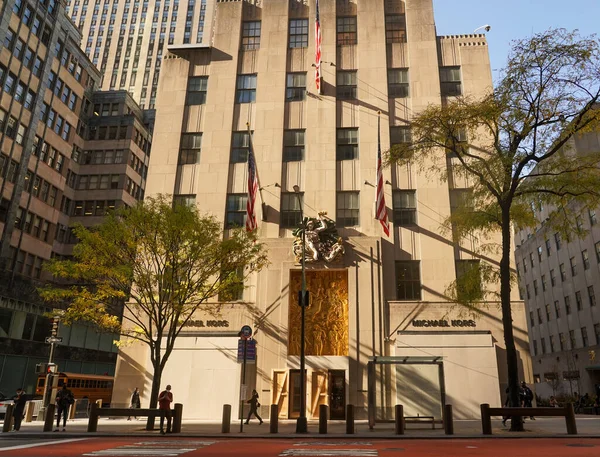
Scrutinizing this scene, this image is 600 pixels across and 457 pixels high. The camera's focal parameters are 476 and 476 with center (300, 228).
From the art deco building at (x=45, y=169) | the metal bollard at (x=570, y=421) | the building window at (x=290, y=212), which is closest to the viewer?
the metal bollard at (x=570, y=421)

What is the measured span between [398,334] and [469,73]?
64.9ft

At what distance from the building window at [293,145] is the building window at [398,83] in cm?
727

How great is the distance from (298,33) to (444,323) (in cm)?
2457

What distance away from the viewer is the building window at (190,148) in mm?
34178

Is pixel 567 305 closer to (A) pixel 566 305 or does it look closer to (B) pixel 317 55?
(A) pixel 566 305

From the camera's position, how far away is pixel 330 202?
3155cm

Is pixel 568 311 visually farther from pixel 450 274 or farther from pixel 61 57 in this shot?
pixel 61 57

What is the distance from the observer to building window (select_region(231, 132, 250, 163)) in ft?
111

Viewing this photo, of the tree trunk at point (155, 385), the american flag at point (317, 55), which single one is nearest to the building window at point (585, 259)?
the american flag at point (317, 55)

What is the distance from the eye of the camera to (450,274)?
29.2 m

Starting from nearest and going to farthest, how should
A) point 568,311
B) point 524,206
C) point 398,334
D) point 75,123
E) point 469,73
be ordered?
point 524,206 → point 398,334 → point 469,73 → point 568,311 → point 75,123

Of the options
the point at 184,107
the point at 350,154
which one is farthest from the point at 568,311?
the point at 184,107

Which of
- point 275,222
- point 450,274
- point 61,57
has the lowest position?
point 450,274

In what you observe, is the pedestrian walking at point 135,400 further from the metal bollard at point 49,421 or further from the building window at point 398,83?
the building window at point 398,83
